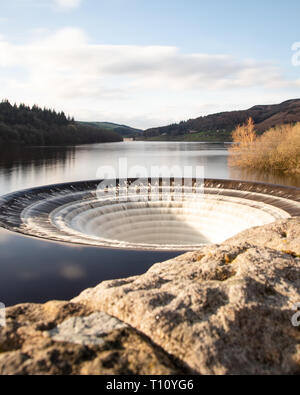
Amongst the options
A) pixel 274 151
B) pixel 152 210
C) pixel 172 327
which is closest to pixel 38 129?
pixel 274 151

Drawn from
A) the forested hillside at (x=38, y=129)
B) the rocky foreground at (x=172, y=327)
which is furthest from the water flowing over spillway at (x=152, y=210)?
the forested hillside at (x=38, y=129)

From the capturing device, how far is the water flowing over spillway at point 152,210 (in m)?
16.4

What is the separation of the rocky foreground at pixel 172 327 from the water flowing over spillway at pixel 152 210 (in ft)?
36.9

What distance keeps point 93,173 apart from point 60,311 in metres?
39.2

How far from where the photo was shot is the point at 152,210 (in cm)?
2055

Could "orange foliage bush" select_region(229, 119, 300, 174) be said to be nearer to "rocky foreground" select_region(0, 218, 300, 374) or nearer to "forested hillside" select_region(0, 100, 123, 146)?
"rocky foreground" select_region(0, 218, 300, 374)

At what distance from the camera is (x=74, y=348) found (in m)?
2.31

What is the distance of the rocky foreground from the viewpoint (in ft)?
7.30

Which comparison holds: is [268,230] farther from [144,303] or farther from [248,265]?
[144,303]

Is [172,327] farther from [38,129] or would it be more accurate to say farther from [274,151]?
[38,129]

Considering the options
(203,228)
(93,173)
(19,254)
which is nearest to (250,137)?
(93,173)

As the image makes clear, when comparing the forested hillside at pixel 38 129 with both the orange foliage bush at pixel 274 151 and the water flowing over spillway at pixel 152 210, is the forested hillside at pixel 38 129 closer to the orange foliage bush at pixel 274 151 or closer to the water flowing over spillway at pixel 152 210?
the orange foliage bush at pixel 274 151

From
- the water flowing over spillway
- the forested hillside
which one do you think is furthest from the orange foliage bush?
the forested hillside

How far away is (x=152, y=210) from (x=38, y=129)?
290 ft
